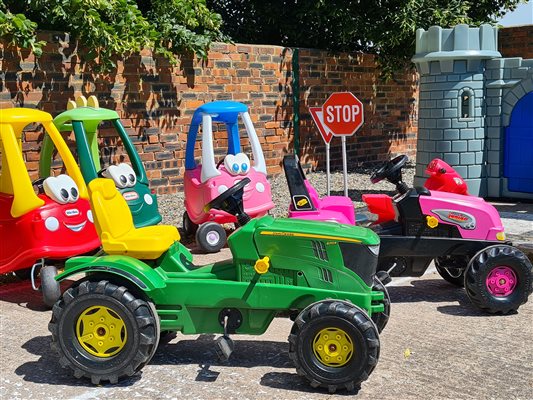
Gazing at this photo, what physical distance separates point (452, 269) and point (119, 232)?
117 inches

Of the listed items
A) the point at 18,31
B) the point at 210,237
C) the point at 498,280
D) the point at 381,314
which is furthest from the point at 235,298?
the point at 18,31

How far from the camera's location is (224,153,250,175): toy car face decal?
7648mm

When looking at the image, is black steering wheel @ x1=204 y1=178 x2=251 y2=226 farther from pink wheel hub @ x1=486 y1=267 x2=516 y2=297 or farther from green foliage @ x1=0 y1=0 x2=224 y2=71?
green foliage @ x1=0 y1=0 x2=224 y2=71

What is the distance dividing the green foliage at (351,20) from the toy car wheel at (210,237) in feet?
22.2

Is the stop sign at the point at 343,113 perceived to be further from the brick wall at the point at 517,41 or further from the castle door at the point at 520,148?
the brick wall at the point at 517,41

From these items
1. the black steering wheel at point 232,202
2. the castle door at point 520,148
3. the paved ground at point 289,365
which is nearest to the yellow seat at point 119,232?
the black steering wheel at point 232,202

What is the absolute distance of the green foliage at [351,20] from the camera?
41.7 feet

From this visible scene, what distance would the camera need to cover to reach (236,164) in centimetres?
766

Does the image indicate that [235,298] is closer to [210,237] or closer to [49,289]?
[49,289]

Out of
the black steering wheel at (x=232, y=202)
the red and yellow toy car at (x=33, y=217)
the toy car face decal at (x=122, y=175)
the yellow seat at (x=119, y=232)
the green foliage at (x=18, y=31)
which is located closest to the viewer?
the yellow seat at (x=119, y=232)

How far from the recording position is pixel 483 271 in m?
5.20

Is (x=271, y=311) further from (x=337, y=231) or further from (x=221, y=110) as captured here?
(x=221, y=110)

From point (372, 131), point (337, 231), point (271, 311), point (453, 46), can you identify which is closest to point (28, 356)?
point (271, 311)

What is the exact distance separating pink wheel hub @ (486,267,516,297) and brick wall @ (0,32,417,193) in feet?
18.2
